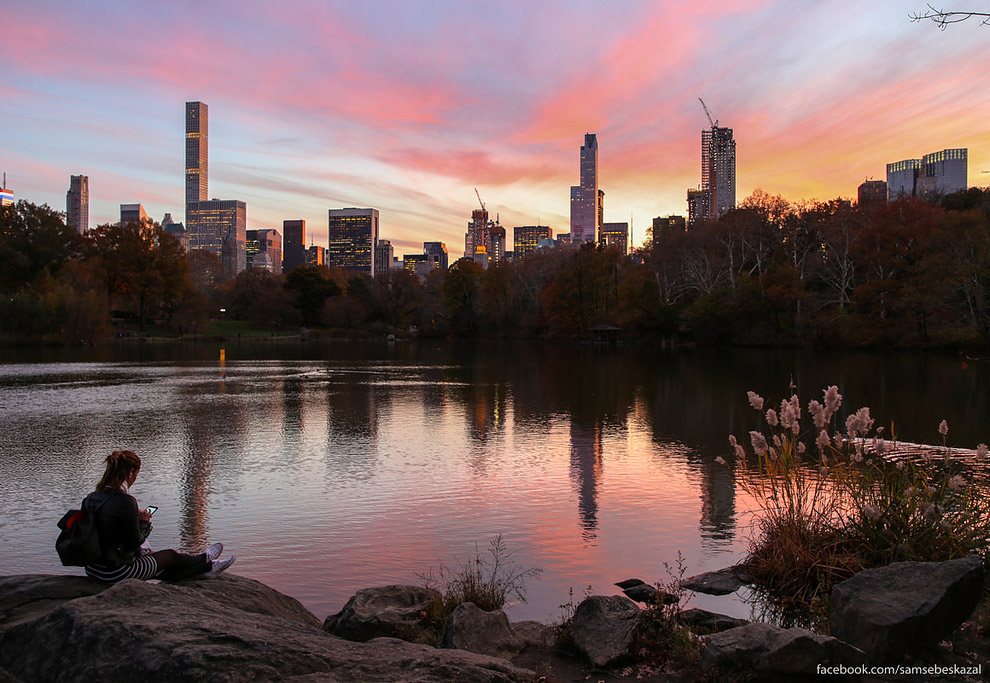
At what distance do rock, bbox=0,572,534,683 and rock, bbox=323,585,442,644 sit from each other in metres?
1.21

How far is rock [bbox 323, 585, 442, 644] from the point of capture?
17.6 feet

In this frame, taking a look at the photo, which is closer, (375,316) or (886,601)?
(886,601)

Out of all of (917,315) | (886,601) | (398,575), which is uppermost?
(917,315)

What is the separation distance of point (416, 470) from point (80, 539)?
7.64m

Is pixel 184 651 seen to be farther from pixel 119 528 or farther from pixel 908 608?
pixel 908 608

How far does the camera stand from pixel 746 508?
9734mm

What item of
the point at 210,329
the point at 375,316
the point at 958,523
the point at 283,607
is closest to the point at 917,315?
the point at 958,523

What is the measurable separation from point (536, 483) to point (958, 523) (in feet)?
20.6

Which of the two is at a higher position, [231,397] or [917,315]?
[917,315]

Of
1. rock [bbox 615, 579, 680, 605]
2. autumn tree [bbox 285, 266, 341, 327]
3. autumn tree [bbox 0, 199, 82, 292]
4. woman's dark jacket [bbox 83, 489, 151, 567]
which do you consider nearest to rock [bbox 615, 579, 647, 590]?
rock [bbox 615, 579, 680, 605]

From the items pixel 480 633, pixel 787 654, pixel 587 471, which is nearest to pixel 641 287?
pixel 587 471

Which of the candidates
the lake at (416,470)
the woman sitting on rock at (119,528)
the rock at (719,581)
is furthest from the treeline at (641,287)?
the woman sitting on rock at (119,528)

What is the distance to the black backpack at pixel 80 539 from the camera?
4.88 m

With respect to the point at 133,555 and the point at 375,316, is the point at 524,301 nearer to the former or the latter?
the point at 375,316
